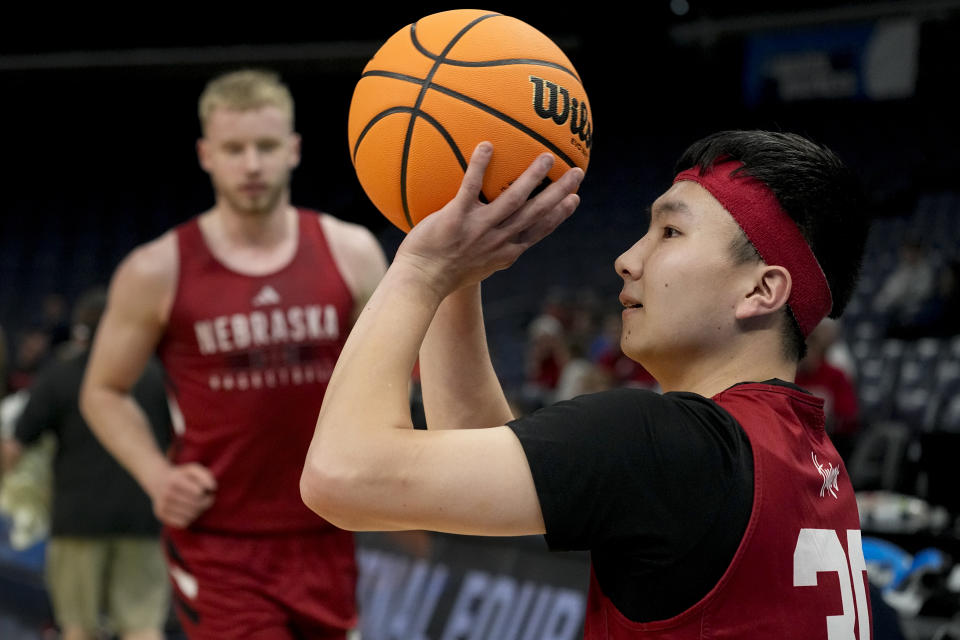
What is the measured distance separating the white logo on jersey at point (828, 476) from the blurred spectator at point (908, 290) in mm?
8494

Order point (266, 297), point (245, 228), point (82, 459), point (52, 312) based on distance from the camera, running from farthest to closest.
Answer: point (52, 312), point (82, 459), point (245, 228), point (266, 297)

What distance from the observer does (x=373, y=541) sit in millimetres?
5188

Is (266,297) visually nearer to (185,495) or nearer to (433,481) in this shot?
(185,495)

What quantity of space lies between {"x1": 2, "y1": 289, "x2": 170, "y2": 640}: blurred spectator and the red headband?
4.38 meters

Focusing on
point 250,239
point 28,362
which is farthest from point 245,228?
point 28,362

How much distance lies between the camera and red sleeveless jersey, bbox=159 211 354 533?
10.2 feet

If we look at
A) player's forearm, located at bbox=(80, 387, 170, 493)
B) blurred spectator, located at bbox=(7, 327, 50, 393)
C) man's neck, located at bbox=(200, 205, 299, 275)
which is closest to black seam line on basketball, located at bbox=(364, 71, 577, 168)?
man's neck, located at bbox=(200, 205, 299, 275)

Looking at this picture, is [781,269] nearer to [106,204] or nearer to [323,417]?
[323,417]

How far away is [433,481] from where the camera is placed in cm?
136

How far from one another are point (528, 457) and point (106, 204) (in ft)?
59.5

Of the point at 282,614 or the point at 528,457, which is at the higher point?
the point at 528,457

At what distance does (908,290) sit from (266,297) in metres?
8.18

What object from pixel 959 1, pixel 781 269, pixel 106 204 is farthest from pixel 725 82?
pixel 781 269

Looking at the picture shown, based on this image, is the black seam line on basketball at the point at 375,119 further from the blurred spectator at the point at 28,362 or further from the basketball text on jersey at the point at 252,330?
the blurred spectator at the point at 28,362
